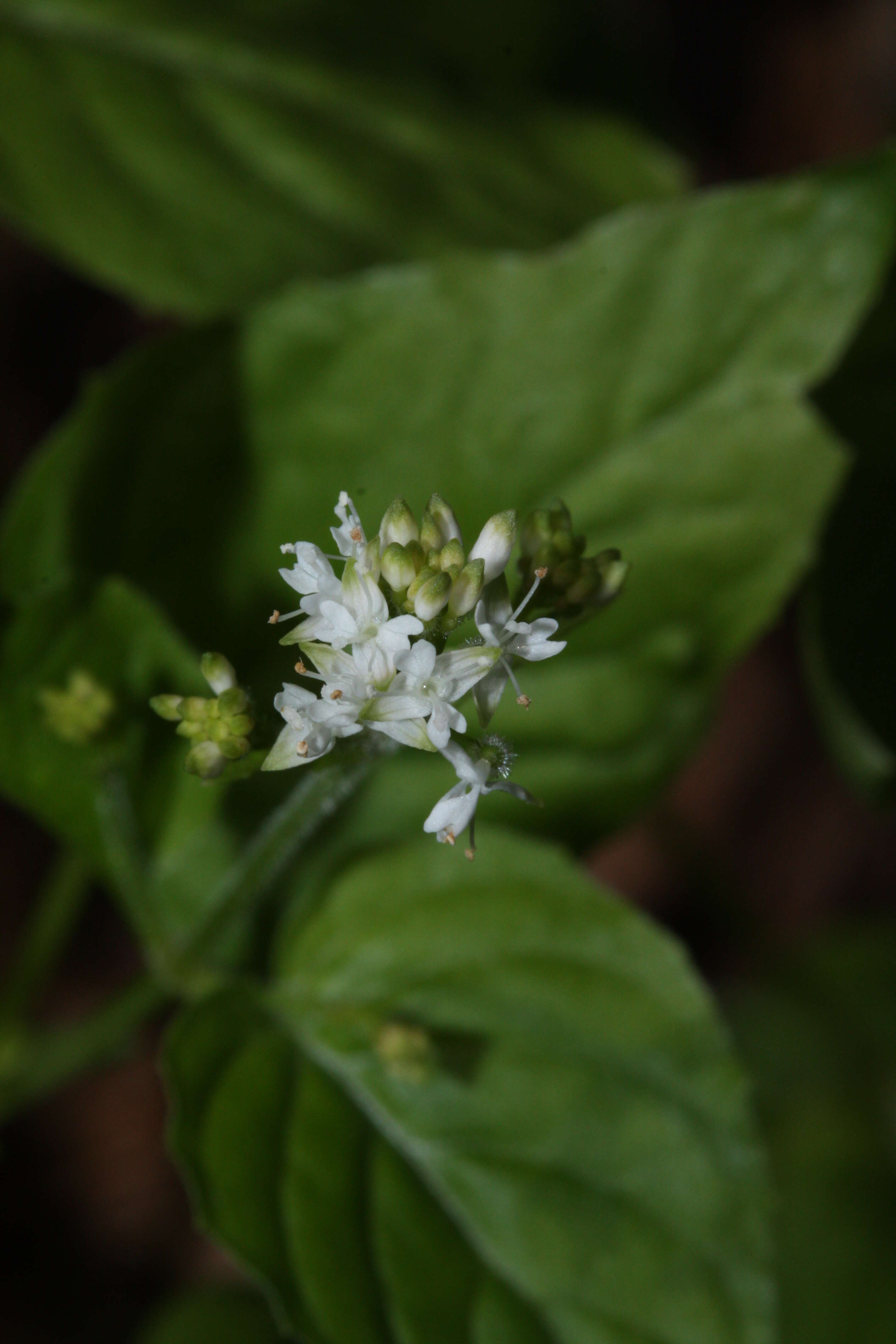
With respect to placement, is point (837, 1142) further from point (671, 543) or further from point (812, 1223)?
point (671, 543)

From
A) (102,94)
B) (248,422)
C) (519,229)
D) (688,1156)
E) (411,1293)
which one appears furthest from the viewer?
(519,229)

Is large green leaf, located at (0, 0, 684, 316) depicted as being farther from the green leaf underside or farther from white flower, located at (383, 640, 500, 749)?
white flower, located at (383, 640, 500, 749)

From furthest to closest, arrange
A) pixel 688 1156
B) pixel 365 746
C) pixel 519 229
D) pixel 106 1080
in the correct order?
pixel 106 1080
pixel 519 229
pixel 688 1156
pixel 365 746

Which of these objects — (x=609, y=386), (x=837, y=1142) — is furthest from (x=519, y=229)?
(x=837, y=1142)

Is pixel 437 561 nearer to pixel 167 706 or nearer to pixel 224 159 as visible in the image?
pixel 167 706

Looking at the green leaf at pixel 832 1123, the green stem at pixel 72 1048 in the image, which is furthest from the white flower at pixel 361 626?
the green leaf at pixel 832 1123

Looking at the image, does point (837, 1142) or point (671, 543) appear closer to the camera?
point (671, 543)

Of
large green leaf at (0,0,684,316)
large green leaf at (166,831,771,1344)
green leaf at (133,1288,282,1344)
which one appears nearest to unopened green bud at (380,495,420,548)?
large green leaf at (166,831,771,1344)
